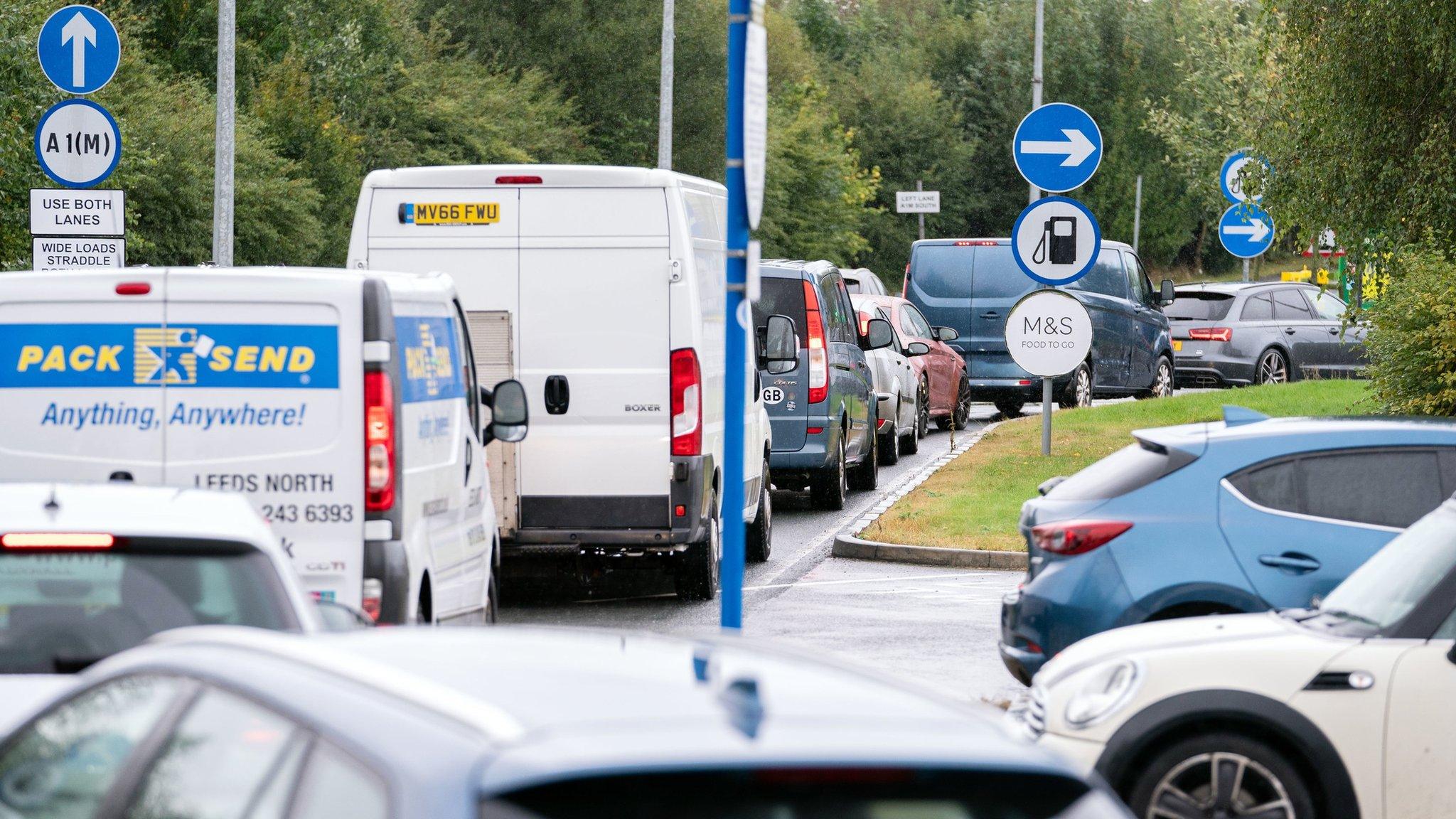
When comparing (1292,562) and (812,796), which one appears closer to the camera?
(812,796)

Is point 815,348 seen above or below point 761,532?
above

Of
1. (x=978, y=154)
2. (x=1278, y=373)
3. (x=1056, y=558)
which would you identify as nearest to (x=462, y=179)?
(x=1056, y=558)

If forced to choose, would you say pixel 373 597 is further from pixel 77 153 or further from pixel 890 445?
pixel 890 445

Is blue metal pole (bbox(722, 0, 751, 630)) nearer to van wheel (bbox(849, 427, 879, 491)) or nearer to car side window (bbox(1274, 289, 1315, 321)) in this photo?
van wheel (bbox(849, 427, 879, 491))

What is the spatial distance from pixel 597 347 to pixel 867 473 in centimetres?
855

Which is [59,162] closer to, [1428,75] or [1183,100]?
[1428,75]

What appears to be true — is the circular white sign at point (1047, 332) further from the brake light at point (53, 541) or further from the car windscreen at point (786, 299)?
the brake light at point (53, 541)

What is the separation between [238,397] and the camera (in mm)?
8266

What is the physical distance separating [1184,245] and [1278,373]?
6765cm

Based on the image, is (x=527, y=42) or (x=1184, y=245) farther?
(x=1184, y=245)

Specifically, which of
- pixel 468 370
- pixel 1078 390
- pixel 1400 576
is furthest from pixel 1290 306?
pixel 1400 576

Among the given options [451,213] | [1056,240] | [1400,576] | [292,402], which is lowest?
[1400,576]

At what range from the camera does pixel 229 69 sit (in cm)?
2358

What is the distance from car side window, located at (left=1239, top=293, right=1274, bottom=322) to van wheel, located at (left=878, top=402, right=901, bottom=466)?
11449 millimetres
